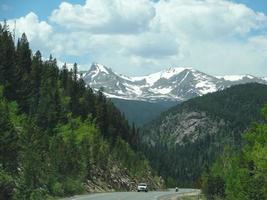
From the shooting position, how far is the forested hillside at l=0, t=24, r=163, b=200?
40469 millimetres

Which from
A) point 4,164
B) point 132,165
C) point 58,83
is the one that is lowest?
point 132,165

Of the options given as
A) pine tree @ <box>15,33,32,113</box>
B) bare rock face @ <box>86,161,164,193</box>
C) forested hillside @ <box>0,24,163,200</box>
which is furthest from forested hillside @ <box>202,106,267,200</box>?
pine tree @ <box>15,33,32,113</box>

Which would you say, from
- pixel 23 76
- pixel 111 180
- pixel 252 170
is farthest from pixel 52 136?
pixel 252 170

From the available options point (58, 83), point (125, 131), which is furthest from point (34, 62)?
point (125, 131)

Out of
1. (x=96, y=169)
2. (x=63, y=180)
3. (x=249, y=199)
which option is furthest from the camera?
(x=96, y=169)

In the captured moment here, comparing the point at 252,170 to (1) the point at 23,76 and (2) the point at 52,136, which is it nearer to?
(2) the point at 52,136

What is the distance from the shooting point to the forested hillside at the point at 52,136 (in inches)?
1593

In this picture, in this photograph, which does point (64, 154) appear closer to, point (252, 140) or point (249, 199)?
point (252, 140)

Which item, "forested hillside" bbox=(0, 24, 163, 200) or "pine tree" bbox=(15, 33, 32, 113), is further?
"pine tree" bbox=(15, 33, 32, 113)

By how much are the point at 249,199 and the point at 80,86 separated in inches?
3637

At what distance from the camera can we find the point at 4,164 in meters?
39.9

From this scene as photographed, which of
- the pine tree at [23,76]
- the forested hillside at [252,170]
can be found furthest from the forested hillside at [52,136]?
the forested hillside at [252,170]

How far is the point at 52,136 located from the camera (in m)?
80.8

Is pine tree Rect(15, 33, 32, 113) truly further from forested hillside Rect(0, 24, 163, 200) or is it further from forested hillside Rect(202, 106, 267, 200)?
forested hillside Rect(202, 106, 267, 200)
